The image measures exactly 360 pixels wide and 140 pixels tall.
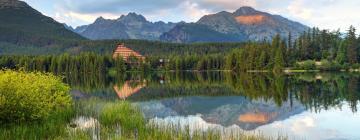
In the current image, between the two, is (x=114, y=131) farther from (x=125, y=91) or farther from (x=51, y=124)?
(x=125, y=91)

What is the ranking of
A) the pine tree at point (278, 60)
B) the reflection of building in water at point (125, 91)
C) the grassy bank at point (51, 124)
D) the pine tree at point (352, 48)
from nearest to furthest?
the grassy bank at point (51, 124) → the reflection of building in water at point (125, 91) → the pine tree at point (278, 60) → the pine tree at point (352, 48)

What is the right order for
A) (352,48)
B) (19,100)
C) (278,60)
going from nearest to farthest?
(19,100) < (278,60) < (352,48)

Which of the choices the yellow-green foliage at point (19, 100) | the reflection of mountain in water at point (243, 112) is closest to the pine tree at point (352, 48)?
the reflection of mountain in water at point (243, 112)

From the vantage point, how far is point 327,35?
629 feet

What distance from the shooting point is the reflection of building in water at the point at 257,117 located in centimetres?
3728

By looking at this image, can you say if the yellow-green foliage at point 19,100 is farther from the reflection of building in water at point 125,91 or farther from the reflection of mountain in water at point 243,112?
the reflection of building in water at point 125,91

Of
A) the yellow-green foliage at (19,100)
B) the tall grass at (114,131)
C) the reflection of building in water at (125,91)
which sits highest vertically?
the yellow-green foliage at (19,100)

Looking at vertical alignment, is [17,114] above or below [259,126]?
above

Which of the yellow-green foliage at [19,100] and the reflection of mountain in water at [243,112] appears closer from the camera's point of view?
the yellow-green foliage at [19,100]

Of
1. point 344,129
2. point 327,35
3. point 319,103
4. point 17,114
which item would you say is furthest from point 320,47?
point 17,114

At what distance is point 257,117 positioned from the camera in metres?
39.4

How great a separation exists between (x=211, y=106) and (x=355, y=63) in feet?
444

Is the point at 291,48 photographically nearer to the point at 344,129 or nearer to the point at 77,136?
the point at 344,129

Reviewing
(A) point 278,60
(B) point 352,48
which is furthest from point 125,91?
(B) point 352,48
